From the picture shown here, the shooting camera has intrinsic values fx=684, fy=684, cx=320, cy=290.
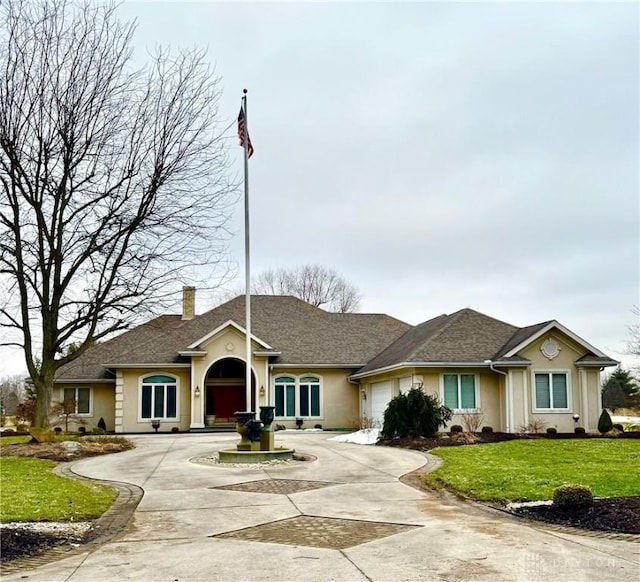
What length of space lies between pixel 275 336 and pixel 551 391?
1349 centimetres

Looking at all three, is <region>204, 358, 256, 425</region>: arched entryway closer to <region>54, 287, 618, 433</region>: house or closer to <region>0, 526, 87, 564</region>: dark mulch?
<region>54, 287, 618, 433</region>: house

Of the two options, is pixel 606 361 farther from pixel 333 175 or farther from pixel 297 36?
pixel 297 36

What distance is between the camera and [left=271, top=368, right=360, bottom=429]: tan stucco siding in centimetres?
3170

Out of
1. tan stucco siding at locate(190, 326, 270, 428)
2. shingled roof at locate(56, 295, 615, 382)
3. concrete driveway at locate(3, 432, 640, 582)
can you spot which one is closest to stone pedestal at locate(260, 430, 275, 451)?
concrete driveway at locate(3, 432, 640, 582)

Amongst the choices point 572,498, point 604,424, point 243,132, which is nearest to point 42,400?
point 243,132

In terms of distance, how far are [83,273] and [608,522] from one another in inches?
710

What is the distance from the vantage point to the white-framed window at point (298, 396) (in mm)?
31422

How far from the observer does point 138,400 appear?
30141 mm

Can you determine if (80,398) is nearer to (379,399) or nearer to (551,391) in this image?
(379,399)

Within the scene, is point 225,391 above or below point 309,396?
above

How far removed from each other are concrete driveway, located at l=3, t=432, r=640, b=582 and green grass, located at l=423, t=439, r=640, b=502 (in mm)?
1075

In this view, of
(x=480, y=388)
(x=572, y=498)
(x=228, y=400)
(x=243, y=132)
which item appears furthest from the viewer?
(x=228, y=400)

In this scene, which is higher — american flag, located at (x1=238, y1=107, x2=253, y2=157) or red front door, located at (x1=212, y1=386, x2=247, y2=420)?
american flag, located at (x1=238, y1=107, x2=253, y2=157)

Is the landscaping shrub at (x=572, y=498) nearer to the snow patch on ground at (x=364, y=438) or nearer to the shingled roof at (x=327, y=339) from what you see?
the snow patch on ground at (x=364, y=438)
